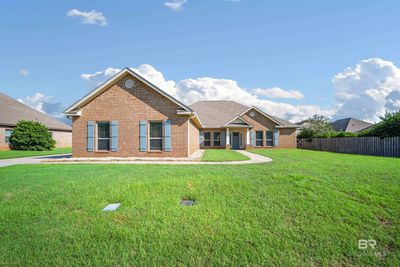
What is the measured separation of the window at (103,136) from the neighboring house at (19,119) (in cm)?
1603

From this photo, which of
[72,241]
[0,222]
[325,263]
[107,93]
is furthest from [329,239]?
[107,93]

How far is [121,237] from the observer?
432cm

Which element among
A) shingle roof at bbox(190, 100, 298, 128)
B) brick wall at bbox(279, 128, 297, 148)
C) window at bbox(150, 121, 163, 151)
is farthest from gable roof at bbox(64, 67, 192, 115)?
brick wall at bbox(279, 128, 297, 148)

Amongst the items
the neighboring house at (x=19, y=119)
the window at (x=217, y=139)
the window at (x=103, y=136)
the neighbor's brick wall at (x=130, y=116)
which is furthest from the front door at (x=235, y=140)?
the neighboring house at (x=19, y=119)

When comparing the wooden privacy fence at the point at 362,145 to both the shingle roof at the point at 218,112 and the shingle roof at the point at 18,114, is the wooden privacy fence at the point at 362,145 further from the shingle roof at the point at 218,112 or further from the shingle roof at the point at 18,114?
the shingle roof at the point at 18,114

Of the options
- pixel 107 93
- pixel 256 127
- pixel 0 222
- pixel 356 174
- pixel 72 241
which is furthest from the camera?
pixel 256 127

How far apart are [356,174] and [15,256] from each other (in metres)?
8.89

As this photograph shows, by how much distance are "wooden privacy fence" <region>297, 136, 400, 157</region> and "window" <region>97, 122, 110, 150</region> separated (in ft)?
63.2

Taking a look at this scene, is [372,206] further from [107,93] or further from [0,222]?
[107,93]

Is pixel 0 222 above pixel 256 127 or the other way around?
the other way around

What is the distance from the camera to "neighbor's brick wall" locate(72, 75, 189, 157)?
50.2 feet

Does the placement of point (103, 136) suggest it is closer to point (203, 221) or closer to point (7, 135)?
point (203, 221)

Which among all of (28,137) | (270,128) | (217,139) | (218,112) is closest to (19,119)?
(28,137)

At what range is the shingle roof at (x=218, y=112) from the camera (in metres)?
28.2
